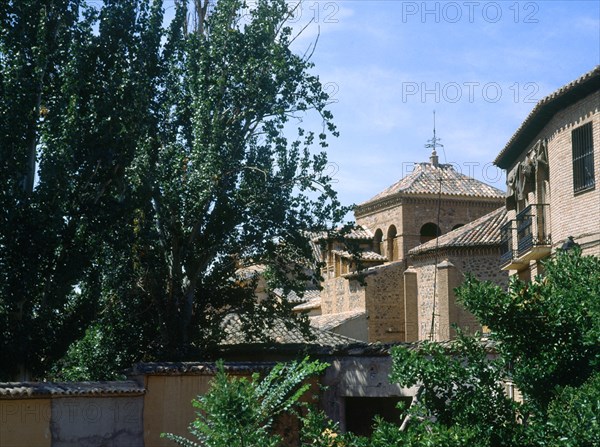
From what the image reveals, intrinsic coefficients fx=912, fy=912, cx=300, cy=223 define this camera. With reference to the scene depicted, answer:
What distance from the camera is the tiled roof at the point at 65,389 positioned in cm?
1343

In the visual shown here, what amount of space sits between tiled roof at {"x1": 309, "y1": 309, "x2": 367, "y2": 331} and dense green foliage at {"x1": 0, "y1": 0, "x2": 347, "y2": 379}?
44.4ft

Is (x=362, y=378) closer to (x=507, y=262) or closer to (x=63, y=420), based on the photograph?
(x=63, y=420)

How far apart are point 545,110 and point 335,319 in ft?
58.3

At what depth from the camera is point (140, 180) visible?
18891 millimetres

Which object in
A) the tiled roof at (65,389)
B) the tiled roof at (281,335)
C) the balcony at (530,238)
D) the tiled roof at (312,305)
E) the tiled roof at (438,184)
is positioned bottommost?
the tiled roof at (65,389)

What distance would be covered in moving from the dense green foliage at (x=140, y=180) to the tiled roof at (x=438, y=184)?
66.4 ft

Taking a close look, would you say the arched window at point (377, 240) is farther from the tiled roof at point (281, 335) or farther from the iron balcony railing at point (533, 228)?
the iron balcony railing at point (533, 228)

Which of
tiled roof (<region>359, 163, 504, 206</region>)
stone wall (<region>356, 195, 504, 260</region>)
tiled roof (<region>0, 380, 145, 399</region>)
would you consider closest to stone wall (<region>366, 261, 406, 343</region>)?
stone wall (<region>356, 195, 504, 260</region>)

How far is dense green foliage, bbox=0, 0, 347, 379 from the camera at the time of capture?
1673cm

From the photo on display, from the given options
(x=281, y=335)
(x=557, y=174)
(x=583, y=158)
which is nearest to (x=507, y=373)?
(x=583, y=158)

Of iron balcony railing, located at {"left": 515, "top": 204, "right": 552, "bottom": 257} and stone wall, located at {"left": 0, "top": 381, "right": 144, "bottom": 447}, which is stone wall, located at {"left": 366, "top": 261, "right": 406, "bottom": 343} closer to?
iron balcony railing, located at {"left": 515, "top": 204, "right": 552, "bottom": 257}

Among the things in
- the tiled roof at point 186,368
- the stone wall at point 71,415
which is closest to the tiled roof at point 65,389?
the stone wall at point 71,415

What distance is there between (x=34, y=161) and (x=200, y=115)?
3.65m

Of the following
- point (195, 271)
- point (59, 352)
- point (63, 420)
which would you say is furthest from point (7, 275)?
point (195, 271)
